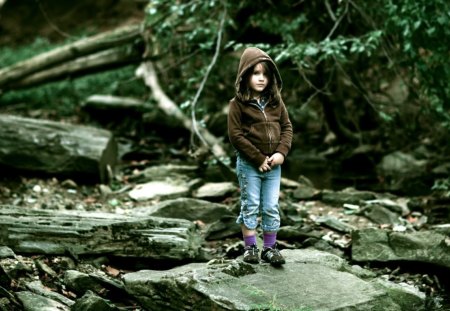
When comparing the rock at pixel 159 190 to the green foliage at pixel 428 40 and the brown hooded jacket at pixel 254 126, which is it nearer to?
the green foliage at pixel 428 40

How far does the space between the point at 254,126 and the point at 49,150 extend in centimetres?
403

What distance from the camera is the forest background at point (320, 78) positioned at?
6641 millimetres

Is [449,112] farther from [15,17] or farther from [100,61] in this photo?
[15,17]

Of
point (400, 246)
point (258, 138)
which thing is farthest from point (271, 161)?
point (400, 246)

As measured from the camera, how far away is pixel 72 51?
10.0 m

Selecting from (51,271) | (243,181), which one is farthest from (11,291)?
(243,181)

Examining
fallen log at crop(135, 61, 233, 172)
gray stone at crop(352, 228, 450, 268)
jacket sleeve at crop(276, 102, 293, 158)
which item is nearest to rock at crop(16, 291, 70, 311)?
jacket sleeve at crop(276, 102, 293, 158)

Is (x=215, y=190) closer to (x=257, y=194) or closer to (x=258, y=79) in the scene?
(x=257, y=194)

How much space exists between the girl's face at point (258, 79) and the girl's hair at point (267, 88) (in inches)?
0.7

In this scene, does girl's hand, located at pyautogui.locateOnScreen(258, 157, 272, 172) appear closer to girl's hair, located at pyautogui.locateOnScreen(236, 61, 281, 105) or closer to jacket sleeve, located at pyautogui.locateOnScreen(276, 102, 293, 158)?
jacket sleeve, located at pyautogui.locateOnScreen(276, 102, 293, 158)

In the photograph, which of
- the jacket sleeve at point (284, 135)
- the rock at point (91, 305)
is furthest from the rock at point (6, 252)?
the jacket sleeve at point (284, 135)

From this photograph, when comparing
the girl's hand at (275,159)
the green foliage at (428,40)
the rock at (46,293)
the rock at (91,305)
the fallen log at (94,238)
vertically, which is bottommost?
the rock at (91,305)

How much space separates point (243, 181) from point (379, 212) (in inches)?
104

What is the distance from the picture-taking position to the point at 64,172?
740cm
